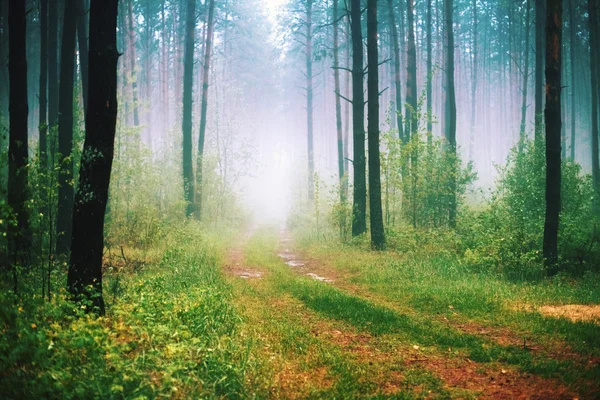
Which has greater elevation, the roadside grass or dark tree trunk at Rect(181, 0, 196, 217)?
dark tree trunk at Rect(181, 0, 196, 217)

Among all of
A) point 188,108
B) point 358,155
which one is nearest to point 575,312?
point 358,155

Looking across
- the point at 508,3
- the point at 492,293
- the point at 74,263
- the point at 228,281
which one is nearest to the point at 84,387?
the point at 74,263

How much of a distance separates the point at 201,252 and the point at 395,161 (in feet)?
28.7

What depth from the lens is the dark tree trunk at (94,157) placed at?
18.7 ft

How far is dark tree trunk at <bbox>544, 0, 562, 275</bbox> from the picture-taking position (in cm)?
916

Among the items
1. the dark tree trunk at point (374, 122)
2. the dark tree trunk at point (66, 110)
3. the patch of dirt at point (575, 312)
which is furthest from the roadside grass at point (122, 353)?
the dark tree trunk at point (374, 122)

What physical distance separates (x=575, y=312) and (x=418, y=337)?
299 centimetres

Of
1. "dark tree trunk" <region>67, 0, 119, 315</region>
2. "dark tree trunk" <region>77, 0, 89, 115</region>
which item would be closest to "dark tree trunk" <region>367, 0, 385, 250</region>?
"dark tree trunk" <region>67, 0, 119, 315</region>

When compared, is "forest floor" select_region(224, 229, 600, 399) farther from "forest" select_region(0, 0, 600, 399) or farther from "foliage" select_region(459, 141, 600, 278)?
"foliage" select_region(459, 141, 600, 278)

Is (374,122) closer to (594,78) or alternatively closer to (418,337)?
(418,337)

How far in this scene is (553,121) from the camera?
9.34m

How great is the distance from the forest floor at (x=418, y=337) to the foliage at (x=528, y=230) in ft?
3.91

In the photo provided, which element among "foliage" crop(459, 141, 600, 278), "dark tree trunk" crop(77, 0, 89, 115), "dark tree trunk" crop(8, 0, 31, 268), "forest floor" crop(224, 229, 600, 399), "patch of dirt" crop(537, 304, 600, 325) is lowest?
"forest floor" crop(224, 229, 600, 399)

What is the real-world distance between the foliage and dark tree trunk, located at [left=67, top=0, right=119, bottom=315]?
355 inches
